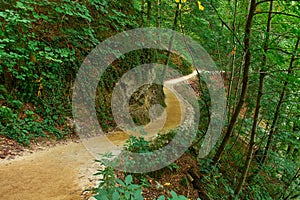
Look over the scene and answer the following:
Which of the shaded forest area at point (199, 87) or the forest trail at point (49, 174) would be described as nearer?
the forest trail at point (49, 174)

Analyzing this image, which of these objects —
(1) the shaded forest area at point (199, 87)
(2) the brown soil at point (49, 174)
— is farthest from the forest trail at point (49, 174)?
(1) the shaded forest area at point (199, 87)

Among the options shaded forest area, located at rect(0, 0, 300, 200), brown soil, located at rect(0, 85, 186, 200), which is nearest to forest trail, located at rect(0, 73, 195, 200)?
brown soil, located at rect(0, 85, 186, 200)

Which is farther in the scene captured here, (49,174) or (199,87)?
(199,87)

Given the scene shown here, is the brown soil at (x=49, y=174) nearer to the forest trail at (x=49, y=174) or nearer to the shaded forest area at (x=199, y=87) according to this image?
the forest trail at (x=49, y=174)

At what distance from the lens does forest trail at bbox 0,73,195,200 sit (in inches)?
121

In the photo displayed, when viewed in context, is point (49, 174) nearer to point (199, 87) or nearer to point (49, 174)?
point (49, 174)

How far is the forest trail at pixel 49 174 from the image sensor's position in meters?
3.08

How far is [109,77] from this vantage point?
26.3ft

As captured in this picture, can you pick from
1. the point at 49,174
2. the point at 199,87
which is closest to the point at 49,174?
the point at 49,174

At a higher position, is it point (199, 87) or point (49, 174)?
point (199, 87)

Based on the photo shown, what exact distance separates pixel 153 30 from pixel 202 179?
22.1 ft

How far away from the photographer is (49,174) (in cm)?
365

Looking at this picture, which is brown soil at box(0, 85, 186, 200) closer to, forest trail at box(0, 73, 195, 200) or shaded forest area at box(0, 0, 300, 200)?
forest trail at box(0, 73, 195, 200)

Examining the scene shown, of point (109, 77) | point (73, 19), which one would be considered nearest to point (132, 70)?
point (109, 77)
